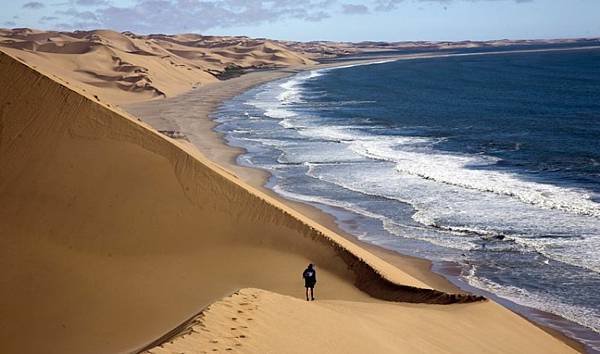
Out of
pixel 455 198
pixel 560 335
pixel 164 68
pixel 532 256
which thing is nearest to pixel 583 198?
pixel 455 198

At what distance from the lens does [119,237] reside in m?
16.8

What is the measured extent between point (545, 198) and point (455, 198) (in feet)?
11.1

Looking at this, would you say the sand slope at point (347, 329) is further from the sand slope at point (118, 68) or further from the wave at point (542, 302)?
the sand slope at point (118, 68)

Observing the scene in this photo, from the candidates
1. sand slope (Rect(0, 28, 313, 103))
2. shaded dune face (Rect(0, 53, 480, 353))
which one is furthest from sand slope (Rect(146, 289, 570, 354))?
sand slope (Rect(0, 28, 313, 103))

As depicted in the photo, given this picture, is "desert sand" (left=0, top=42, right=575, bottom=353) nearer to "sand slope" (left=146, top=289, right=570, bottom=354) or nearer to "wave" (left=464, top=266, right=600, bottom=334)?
"sand slope" (left=146, top=289, right=570, bottom=354)

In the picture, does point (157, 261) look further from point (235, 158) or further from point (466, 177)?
point (235, 158)

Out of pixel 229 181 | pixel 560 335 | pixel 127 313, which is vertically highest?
pixel 229 181

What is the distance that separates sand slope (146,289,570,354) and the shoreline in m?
1.56

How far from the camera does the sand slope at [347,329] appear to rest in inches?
409

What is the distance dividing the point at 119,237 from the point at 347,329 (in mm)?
6978

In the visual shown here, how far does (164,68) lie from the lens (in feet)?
314

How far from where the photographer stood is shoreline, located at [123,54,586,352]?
19.0 metres

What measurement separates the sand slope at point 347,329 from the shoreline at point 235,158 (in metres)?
1.56

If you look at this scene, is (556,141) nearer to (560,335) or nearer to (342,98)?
(560,335)
